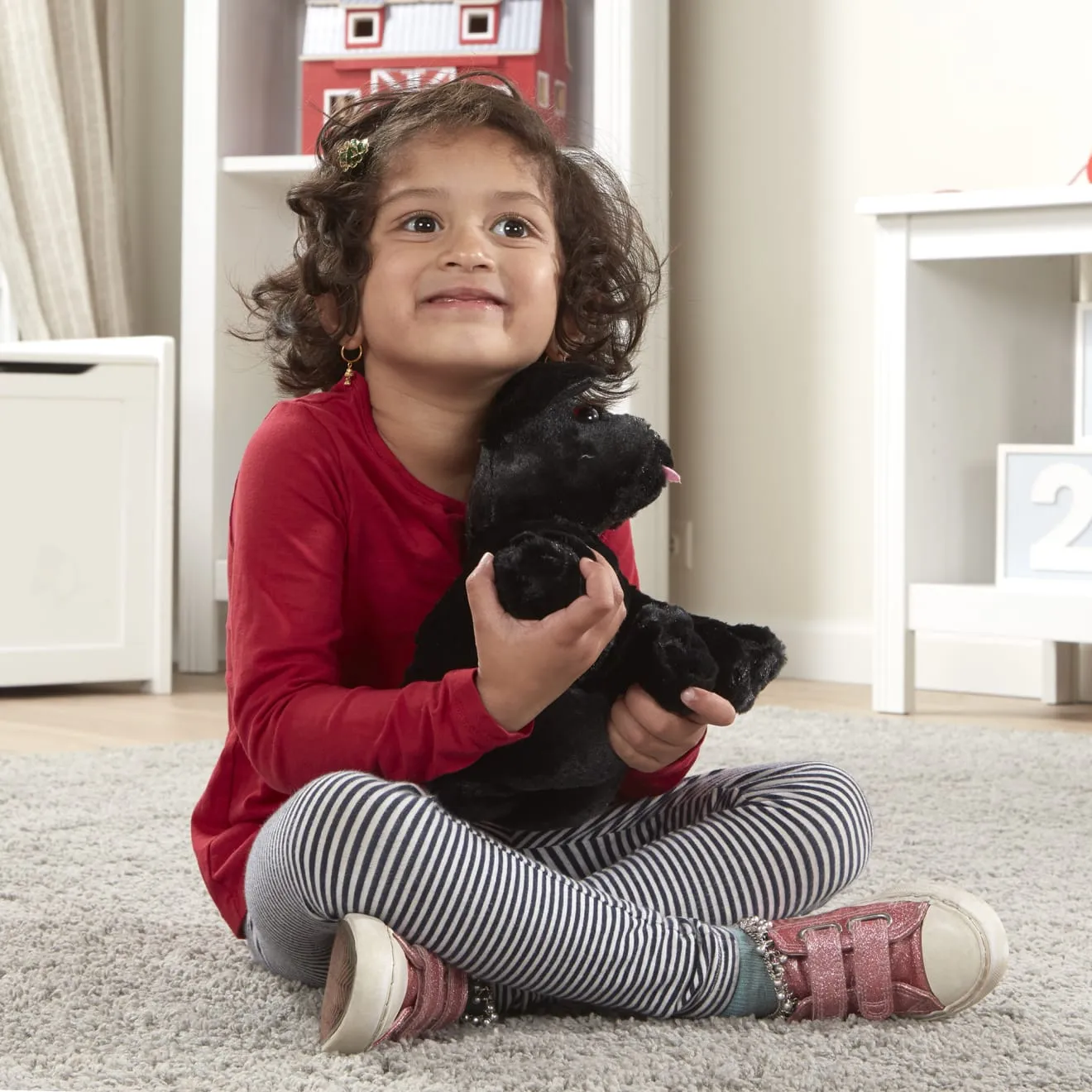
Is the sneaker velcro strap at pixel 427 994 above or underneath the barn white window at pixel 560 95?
underneath

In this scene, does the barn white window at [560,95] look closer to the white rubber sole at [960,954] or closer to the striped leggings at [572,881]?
the striped leggings at [572,881]

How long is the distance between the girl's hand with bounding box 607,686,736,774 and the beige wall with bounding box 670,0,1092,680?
1486mm

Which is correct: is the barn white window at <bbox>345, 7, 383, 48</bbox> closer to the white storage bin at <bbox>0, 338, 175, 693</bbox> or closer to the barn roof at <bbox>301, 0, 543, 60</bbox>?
the barn roof at <bbox>301, 0, 543, 60</bbox>

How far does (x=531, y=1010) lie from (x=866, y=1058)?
0.18 meters

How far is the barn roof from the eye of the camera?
2.26 meters

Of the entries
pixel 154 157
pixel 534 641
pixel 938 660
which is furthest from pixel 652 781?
pixel 154 157

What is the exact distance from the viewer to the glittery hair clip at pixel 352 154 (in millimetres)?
948

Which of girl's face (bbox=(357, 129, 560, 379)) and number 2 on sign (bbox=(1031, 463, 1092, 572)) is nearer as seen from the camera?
girl's face (bbox=(357, 129, 560, 379))

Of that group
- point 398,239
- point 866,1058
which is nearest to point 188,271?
point 398,239

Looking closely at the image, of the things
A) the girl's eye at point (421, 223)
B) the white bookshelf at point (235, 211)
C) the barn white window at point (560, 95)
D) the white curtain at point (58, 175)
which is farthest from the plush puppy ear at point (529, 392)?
the white curtain at point (58, 175)

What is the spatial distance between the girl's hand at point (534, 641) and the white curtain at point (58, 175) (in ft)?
6.16

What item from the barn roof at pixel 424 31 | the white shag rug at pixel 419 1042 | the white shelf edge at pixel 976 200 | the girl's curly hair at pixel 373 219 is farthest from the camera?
the barn roof at pixel 424 31

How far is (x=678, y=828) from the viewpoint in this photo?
94cm

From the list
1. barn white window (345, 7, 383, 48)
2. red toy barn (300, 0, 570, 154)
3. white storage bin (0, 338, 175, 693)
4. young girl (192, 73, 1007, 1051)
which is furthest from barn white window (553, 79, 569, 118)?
young girl (192, 73, 1007, 1051)
